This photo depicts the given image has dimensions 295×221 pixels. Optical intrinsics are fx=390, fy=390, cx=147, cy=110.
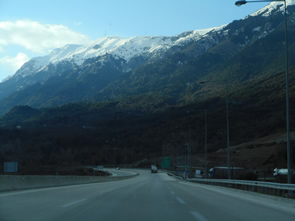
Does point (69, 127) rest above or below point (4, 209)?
above

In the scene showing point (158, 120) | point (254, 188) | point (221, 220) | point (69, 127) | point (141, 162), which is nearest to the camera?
point (221, 220)

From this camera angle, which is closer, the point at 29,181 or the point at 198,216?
the point at 198,216

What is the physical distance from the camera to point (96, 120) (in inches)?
6752

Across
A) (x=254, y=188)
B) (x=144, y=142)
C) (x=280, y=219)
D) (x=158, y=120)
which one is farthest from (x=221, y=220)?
(x=158, y=120)

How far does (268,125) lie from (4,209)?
372ft

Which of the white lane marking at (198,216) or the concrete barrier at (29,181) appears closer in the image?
the white lane marking at (198,216)

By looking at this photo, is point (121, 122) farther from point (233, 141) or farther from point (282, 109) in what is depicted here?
point (282, 109)

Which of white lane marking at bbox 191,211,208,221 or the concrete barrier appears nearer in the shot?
white lane marking at bbox 191,211,208,221

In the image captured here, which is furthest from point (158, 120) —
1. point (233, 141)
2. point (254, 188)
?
point (254, 188)

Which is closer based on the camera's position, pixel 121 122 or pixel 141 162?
pixel 141 162

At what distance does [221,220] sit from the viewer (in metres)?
10.9

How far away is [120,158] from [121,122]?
24.2 meters

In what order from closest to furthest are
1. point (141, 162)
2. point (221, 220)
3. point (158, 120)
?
point (221, 220) < point (141, 162) < point (158, 120)

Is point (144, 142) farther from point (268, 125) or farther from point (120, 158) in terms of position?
point (268, 125)
